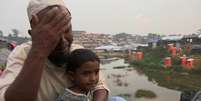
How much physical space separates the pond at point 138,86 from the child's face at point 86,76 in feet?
24.7

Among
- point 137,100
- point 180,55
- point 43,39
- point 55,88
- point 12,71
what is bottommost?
point 137,100

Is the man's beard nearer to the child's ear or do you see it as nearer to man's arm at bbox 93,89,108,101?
the child's ear

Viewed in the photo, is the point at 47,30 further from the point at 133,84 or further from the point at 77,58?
the point at 133,84

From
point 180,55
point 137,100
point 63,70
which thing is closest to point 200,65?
point 180,55

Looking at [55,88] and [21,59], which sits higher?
[21,59]

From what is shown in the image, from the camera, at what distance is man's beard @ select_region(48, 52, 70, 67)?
4.97 ft

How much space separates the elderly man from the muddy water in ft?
24.8

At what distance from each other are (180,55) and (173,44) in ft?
1.88

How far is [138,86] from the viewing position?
10.5m

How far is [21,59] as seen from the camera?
1.47 m

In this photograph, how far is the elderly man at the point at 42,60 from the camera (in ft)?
4.00

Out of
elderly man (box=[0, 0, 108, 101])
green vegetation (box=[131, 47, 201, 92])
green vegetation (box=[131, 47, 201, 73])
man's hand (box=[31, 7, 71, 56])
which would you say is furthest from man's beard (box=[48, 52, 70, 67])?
green vegetation (box=[131, 47, 201, 73])

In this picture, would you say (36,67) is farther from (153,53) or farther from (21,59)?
(153,53)

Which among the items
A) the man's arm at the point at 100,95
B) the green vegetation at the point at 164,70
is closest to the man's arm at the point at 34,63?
the man's arm at the point at 100,95
